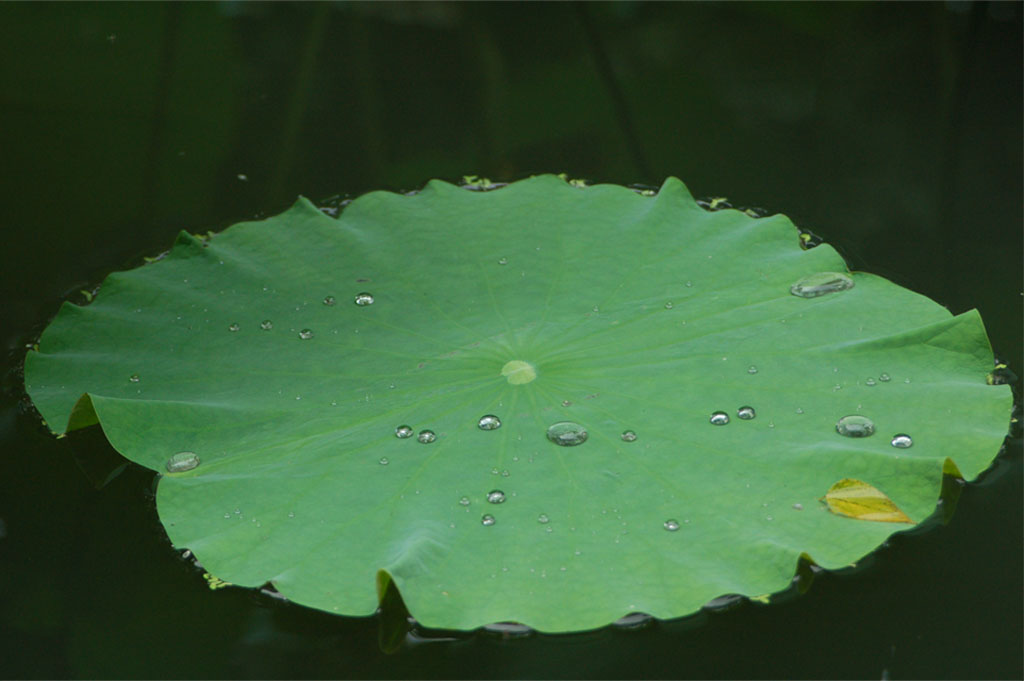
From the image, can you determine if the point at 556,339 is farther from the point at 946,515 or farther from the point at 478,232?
the point at 946,515

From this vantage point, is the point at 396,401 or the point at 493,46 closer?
the point at 396,401

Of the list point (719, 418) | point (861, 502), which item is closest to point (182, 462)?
point (719, 418)

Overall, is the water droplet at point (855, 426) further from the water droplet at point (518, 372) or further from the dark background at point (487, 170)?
the water droplet at point (518, 372)

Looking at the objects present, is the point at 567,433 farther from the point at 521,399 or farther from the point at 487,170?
the point at 487,170

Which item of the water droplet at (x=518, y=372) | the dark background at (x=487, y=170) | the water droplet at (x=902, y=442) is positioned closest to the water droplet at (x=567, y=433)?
the water droplet at (x=518, y=372)

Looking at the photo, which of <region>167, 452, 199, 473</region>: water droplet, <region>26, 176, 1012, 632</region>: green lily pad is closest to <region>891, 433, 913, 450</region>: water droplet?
<region>26, 176, 1012, 632</region>: green lily pad

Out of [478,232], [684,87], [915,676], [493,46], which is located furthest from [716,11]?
[915,676]
